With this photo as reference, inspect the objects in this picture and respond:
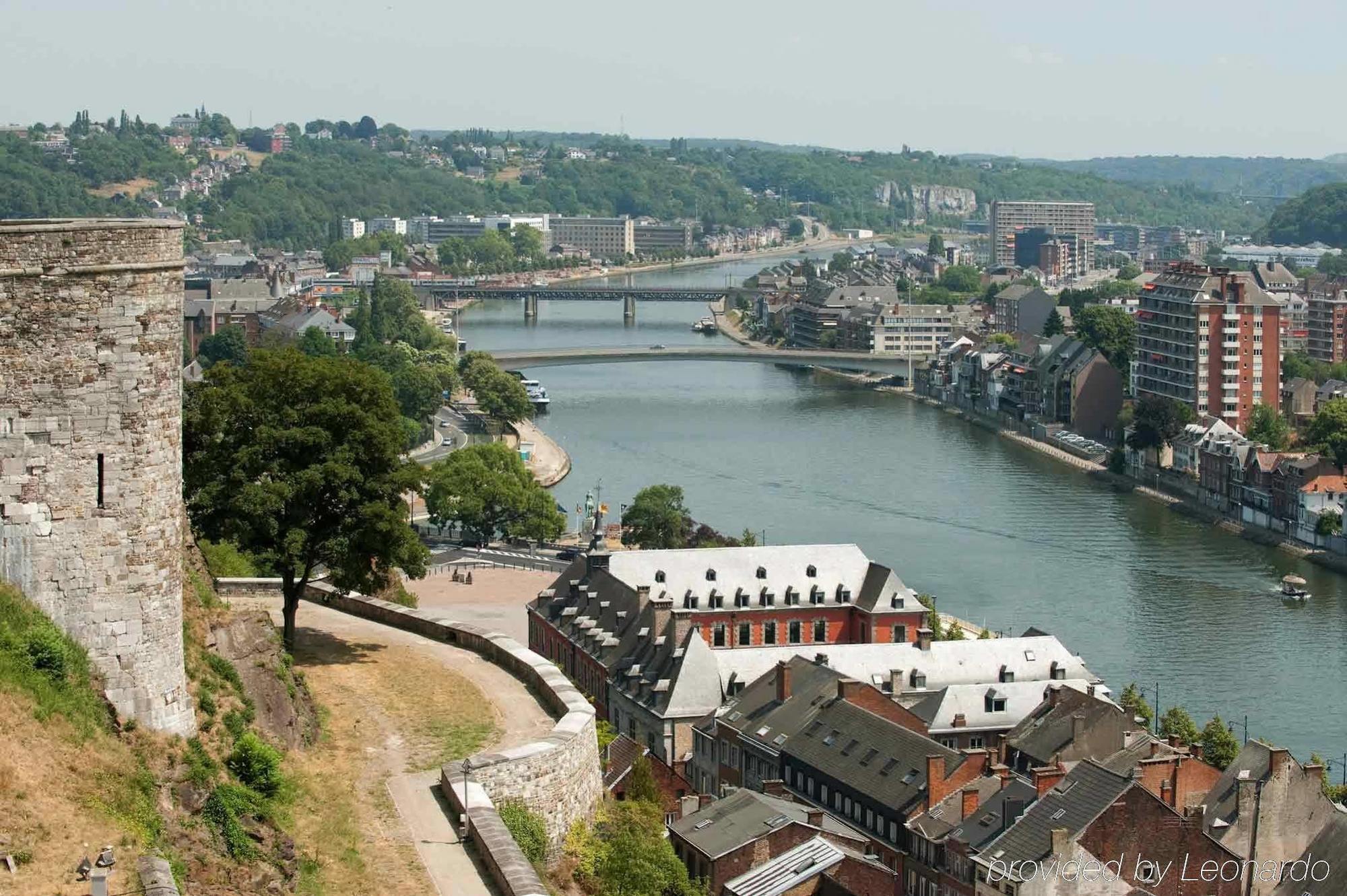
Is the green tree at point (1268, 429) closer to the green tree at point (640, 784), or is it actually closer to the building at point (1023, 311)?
the building at point (1023, 311)

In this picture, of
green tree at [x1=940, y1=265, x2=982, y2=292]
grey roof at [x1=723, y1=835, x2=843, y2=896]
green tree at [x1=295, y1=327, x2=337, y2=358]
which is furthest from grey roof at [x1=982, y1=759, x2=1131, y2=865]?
green tree at [x1=940, y1=265, x2=982, y2=292]

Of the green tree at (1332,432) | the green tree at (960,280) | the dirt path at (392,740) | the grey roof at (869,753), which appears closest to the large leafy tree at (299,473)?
the dirt path at (392,740)

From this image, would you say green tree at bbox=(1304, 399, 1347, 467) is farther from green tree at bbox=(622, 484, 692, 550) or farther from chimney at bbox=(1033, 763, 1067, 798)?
chimney at bbox=(1033, 763, 1067, 798)

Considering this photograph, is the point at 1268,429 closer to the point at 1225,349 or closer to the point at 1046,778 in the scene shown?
the point at 1225,349

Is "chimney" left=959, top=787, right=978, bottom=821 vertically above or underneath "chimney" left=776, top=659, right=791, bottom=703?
underneath

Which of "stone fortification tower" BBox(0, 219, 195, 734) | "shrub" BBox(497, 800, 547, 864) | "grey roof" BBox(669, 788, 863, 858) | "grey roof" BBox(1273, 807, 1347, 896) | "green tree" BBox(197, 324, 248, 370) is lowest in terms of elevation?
"grey roof" BBox(1273, 807, 1347, 896)

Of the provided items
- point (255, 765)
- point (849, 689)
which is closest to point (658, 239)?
point (849, 689)
